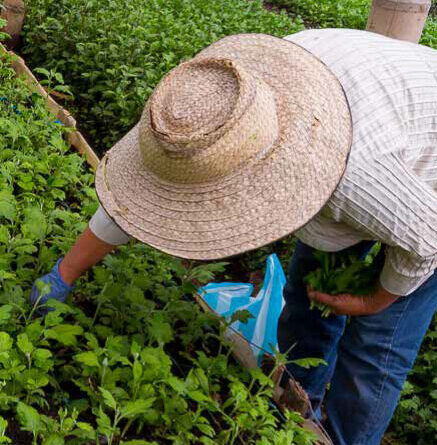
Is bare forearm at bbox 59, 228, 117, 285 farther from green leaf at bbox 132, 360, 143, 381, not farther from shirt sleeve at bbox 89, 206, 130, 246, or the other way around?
green leaf at bbox 132, 360, 143, 381

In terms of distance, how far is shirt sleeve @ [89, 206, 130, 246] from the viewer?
208 cm

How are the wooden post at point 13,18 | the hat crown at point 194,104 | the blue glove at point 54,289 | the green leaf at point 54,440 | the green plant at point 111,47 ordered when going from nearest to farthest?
the hat crown at point 194,104, the green leaf at point 54,440, the blue glove at point 54,289, the green plant at point 111,47, the wooden post at point 13,18

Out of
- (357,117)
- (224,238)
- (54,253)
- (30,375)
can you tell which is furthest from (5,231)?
(357,117)

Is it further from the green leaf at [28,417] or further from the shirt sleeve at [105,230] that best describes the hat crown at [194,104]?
the green leaf at [28,417]

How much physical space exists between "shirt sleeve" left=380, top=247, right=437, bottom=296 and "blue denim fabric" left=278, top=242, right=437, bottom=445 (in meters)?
0.20

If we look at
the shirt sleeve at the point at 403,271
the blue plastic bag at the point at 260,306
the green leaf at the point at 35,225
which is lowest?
the blue plastic bag at the point at 260,306

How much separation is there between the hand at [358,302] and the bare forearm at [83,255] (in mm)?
818

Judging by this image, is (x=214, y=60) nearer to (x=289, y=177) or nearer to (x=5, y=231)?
(x=289, y=177)

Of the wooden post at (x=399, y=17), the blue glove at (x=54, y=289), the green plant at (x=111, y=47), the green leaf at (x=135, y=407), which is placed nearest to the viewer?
the green leaf at (x=135, y=407)

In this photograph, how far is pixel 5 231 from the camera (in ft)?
7.74

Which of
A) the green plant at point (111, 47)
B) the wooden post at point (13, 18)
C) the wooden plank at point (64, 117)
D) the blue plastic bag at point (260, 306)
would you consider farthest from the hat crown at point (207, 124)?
the wooden post at point (13, 18)

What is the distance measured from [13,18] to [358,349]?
371 cm

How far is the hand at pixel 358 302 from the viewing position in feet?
7.82

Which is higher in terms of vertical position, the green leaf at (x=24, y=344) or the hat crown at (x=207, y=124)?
the hat crown at (x=207, y=124)
